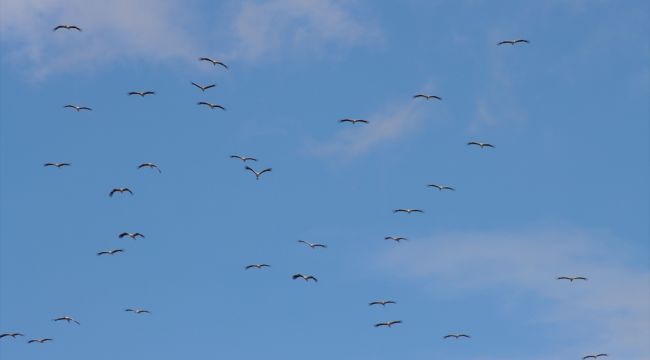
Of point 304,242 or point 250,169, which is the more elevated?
point 250,169

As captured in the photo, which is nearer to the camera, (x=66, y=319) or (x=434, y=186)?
(x=66, y=319)

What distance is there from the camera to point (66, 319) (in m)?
163

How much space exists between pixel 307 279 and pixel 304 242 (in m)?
5.20

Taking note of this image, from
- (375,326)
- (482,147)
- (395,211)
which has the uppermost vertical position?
(482,147)

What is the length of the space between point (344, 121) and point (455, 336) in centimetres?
3723

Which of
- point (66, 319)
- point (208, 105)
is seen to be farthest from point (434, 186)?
point (66, 319)

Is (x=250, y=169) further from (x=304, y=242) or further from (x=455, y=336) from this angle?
(x=455, y=336)

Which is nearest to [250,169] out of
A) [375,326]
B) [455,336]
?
[375,326]

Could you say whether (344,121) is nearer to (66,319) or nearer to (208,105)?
(208,105)

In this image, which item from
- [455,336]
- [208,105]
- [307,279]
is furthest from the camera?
[455,336]

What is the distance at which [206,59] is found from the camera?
158 metres

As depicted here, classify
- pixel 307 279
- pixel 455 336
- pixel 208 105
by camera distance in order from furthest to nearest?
pixel 455 336
pixel 208 105
pixel 307 279

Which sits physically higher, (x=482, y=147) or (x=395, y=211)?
(x=482, y=147)

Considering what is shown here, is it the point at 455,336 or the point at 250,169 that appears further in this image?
the point at 455,336
